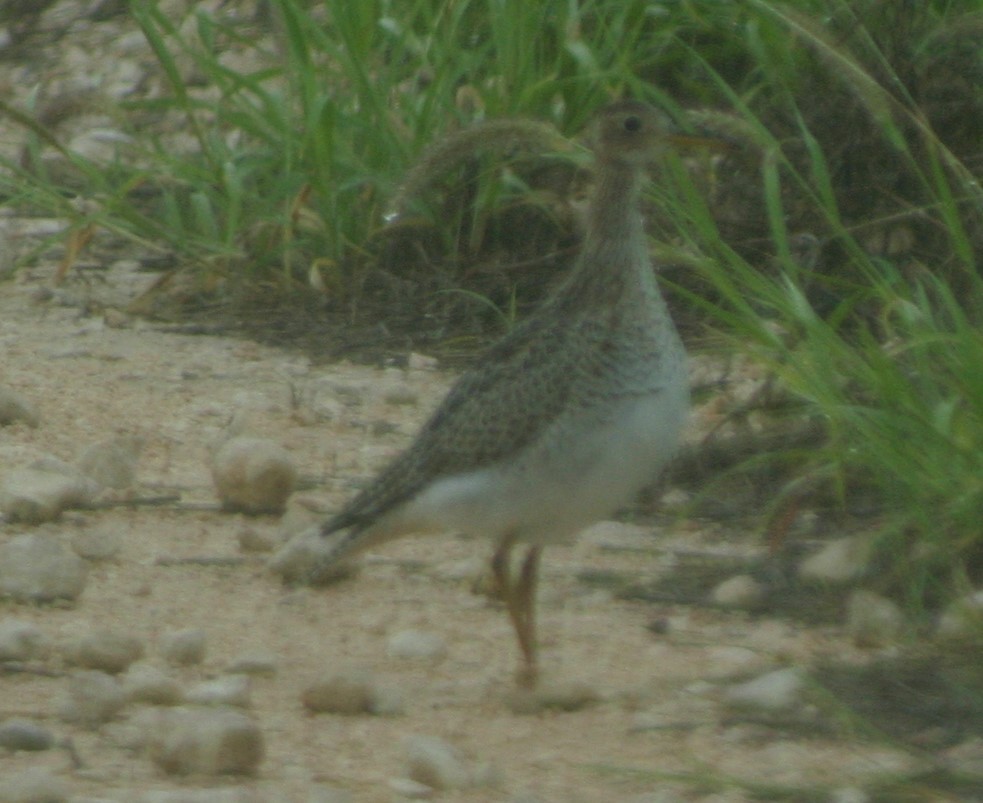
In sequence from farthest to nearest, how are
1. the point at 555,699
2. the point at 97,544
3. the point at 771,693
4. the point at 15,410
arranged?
the point at 15,410 → the point at 97,544 → the point at 555,699 → the point at 771,693

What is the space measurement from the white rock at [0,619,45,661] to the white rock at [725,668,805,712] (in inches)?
59.7

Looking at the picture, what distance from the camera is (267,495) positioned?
572 centimetres

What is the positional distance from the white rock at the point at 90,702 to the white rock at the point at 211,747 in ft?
0.98

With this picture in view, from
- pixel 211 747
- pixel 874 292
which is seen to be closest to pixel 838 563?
pixel 874 292

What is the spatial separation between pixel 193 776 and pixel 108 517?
1.97 m

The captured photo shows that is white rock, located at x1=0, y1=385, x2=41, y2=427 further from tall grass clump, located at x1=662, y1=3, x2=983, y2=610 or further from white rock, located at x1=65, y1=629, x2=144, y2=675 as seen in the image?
tall grass clump, located at x1=662, y1=3, x2=983, y2=610

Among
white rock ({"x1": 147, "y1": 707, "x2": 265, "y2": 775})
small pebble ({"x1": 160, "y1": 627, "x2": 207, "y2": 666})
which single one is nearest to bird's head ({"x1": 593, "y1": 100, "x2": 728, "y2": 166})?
small pebble ({"x1": 160, "y1": 627, "x2": 207, "y2": 666})

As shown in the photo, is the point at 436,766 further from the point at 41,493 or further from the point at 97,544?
the point at 41,493

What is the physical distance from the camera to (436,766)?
3809 mm

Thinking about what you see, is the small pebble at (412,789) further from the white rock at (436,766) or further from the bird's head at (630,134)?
the bird's head at (630,134)

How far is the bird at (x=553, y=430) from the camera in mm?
4512

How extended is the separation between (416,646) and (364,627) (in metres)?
0.23

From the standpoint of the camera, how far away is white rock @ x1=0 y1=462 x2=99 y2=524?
547 centimetres

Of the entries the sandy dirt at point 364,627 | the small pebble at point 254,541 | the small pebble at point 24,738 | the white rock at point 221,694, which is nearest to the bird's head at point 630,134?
the sandy dirt at point 364,627
